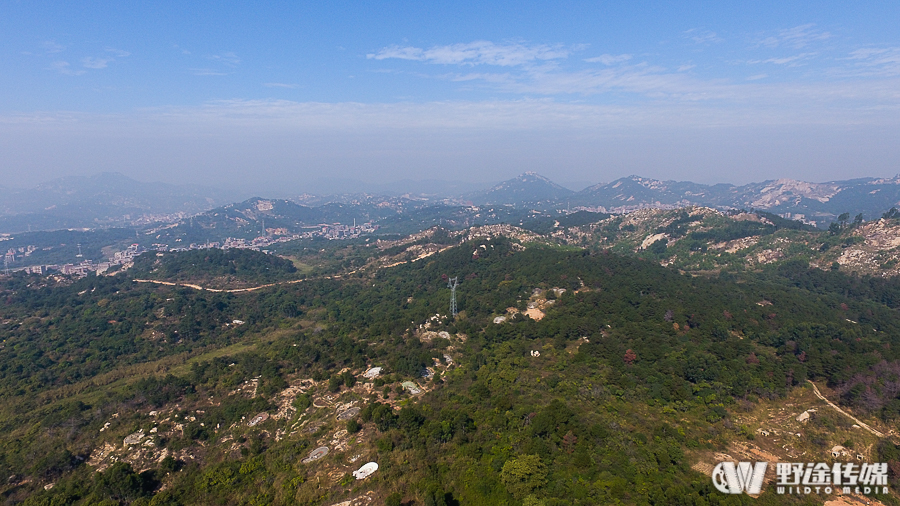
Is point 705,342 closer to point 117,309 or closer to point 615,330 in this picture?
point 615,330

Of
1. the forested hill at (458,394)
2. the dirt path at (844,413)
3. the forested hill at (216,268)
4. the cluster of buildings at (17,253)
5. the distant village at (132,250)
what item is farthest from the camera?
the cluster of buildings at (17,253)

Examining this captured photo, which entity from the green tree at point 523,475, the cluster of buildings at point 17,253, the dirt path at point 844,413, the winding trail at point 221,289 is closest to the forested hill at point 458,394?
the green tree at point 523,475

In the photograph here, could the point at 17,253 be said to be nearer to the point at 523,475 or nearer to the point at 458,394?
the point at 458,394

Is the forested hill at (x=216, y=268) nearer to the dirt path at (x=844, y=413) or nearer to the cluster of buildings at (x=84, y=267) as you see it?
the cluster of buildings at (x=84, y=267)

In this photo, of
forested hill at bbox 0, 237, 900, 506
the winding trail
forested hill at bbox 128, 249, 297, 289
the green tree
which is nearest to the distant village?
forested hill at bbox 128, 249, 297, 289

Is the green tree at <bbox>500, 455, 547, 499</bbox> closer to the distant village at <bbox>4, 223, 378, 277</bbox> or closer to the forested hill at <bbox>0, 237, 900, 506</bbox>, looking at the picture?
the forested hill at <bbox>0, 237, 900, 506</bbox>

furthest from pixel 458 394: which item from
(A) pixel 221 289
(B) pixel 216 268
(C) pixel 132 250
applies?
(C) pixel 132 250

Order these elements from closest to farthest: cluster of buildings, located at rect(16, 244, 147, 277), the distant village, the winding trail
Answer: the winding trail → cluster of buildings, located at rect(16, 244, 147, 277) → the distant village

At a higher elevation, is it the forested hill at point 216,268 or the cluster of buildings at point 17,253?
the forested hill at point 216,268
